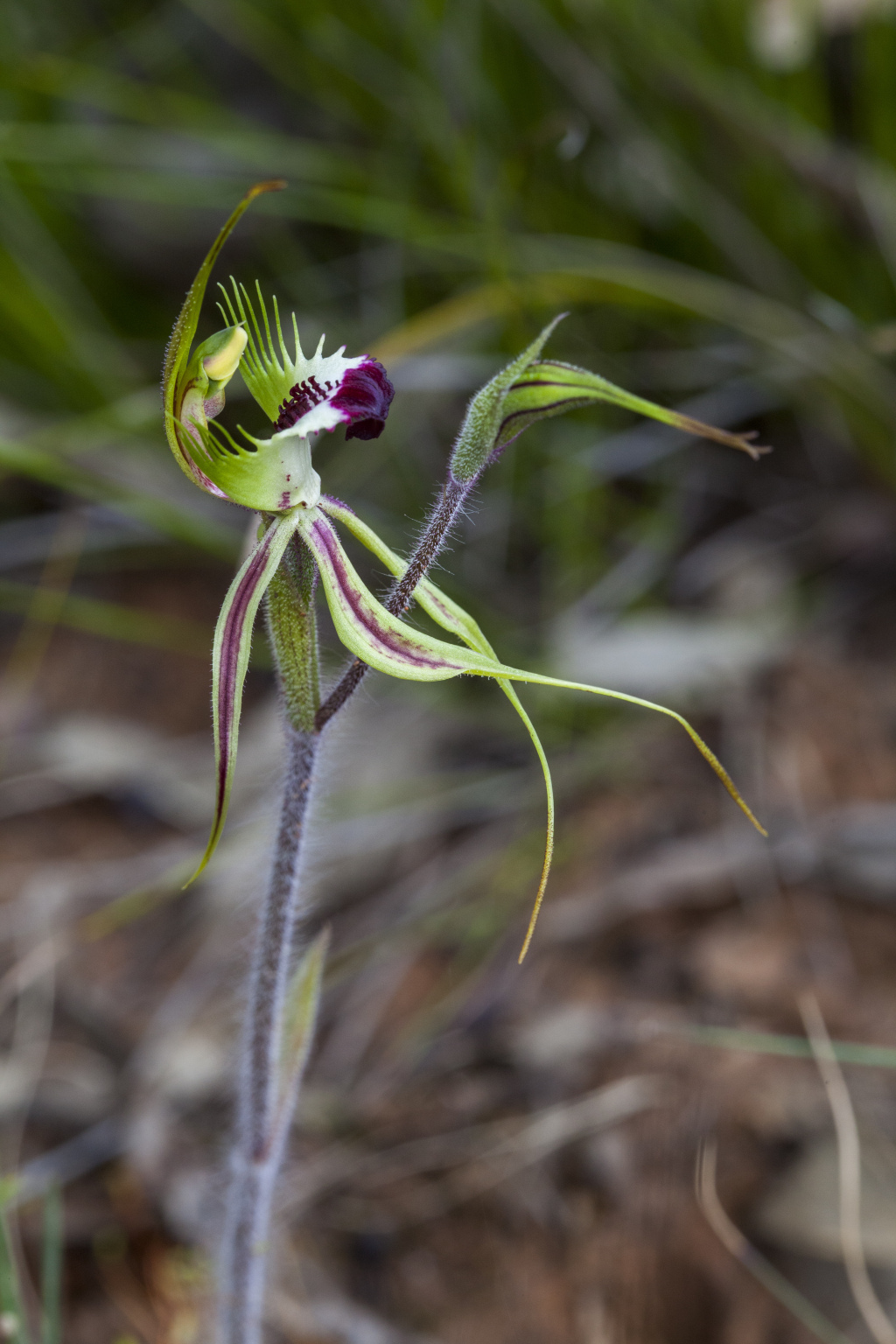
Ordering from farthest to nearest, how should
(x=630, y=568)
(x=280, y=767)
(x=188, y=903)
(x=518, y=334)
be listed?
(x=630, y=568)
(x=188, y=903)
(x=518, y=334)
(x=280, y=767)

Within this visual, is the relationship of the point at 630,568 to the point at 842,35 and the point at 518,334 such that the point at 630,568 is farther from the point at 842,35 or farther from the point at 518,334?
the point at 842,35

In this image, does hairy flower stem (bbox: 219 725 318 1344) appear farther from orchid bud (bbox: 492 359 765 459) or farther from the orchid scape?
orchid bud (bbox: 492 359 765 459)

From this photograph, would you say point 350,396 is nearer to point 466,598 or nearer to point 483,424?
point 483,424

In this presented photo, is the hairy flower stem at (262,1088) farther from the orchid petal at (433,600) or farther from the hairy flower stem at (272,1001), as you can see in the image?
the orchid petal at (433,600)

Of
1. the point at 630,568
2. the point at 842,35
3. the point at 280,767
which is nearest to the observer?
the point at 280,767

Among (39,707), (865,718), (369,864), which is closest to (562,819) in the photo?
(369,864)

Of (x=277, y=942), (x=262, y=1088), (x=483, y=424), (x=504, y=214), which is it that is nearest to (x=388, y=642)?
(x=483, y=424)

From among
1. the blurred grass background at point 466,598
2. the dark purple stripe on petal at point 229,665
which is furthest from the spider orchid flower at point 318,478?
the blurred grass background at point 466,598
